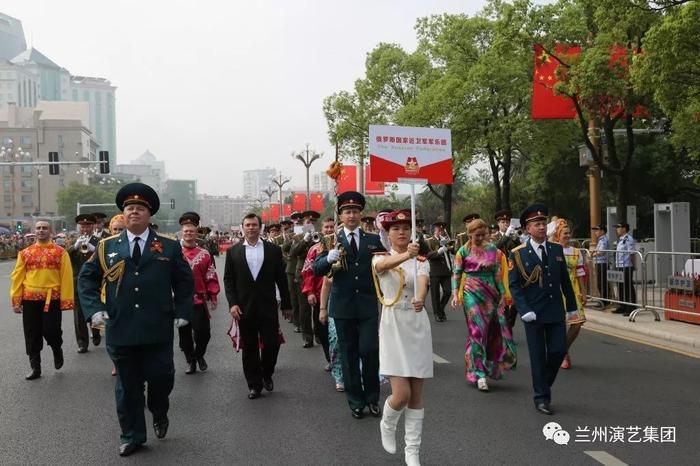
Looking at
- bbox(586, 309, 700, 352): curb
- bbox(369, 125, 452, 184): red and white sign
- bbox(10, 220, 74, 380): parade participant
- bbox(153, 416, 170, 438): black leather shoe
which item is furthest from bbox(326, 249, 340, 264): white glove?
bbox(586, 309, 700, 352): curb

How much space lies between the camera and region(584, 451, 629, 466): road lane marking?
4945 mm

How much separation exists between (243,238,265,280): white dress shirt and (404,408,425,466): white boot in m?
2.82

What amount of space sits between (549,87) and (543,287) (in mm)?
12940

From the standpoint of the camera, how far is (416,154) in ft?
21.0

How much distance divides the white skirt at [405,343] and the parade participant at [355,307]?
1099mm

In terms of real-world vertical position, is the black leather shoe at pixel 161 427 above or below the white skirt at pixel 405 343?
below

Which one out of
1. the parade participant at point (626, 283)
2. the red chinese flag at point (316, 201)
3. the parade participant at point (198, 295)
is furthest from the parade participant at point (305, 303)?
the red chinese flag at point (316, 201)

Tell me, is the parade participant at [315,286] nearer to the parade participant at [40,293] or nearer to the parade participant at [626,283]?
the parade participant at [40,293]

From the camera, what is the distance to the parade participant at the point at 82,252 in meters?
9.42

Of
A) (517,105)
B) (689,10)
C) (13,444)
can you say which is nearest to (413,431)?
(13,444)

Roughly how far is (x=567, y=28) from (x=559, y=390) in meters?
13.7

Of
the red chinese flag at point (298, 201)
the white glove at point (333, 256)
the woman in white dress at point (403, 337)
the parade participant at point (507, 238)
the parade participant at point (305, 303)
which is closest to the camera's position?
the woman in white dress at point (403, 337)

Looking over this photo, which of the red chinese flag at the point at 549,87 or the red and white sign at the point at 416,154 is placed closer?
the red and white sign at the point at 416,154

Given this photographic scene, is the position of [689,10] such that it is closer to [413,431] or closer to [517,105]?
[413,431]
